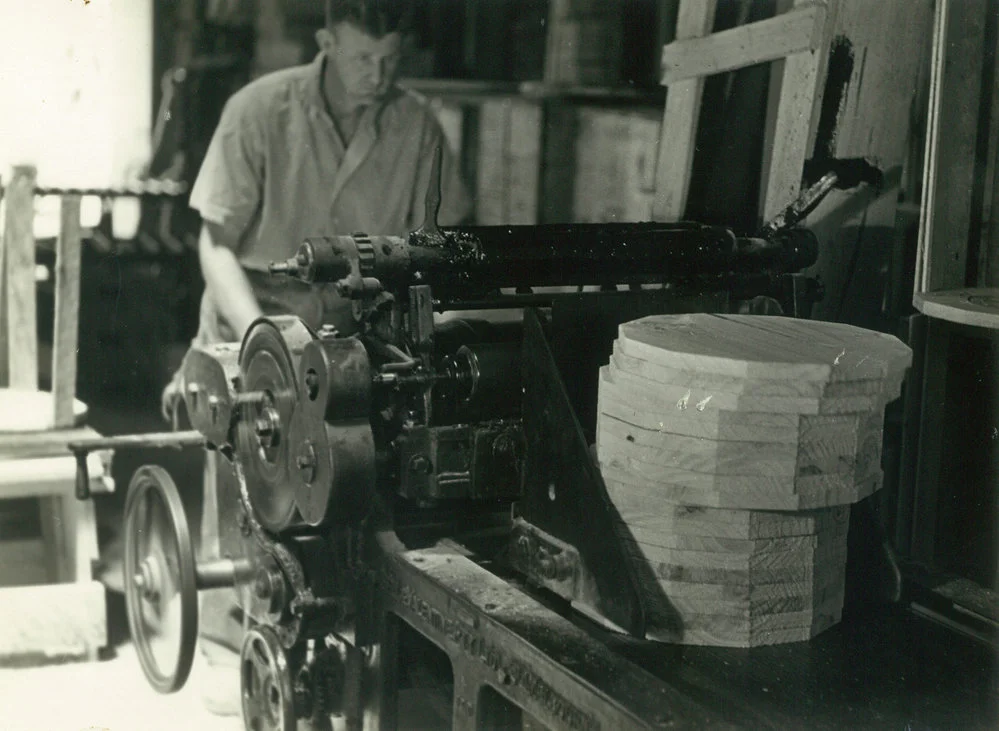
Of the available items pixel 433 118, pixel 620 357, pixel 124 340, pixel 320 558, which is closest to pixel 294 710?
pixel 320 558

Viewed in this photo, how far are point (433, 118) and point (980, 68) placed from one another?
184 cm

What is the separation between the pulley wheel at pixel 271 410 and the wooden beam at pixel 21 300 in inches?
49.0

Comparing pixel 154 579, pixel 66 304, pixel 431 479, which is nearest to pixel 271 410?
pixel 431 479

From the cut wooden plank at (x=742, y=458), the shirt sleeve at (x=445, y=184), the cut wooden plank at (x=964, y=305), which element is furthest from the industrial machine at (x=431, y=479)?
the shirt sleeve at (x=445, y=184)

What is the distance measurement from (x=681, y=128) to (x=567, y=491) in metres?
2.03

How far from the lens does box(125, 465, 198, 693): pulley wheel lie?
303 cm

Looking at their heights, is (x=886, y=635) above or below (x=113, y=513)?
above

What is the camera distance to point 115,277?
399 cm

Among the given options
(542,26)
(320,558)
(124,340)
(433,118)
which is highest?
(542,26)

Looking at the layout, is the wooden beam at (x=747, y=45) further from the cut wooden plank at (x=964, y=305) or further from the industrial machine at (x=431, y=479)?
the cut wooden plank at (x=964, y=305)

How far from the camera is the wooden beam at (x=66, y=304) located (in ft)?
12.7

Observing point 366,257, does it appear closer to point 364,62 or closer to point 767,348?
point 767,348

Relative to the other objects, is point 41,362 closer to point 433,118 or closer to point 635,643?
point 433,118

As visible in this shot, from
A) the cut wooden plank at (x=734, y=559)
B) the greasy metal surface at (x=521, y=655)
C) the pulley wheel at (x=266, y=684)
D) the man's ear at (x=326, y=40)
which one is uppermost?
the man's ear at (x=326, y=40)
